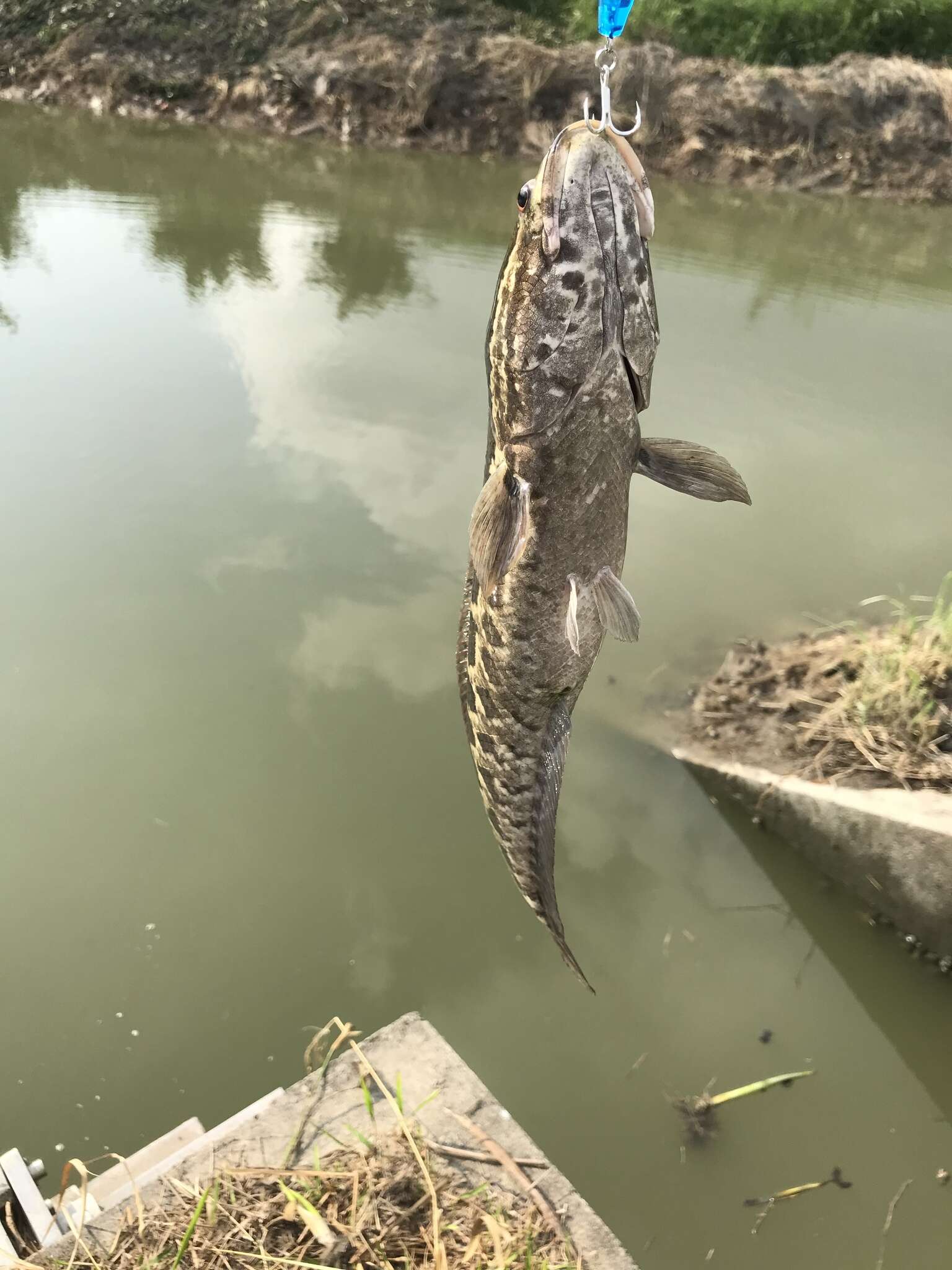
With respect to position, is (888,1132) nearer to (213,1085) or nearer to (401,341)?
(213,1085)

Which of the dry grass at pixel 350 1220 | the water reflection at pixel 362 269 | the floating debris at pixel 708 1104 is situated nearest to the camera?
the dry grass at pixel 350 1220

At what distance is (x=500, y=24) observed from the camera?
12531mm

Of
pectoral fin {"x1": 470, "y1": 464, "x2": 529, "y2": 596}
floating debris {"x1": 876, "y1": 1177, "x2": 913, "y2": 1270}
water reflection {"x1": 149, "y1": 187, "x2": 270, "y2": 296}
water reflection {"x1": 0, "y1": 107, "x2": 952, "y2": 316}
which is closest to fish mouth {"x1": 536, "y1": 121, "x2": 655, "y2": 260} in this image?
pectoral fin {"x1": 470, "y1": 464, "x2": 529, "y2": 596}

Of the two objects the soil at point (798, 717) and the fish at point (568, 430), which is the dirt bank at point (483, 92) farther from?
the fish at point (568, 430)

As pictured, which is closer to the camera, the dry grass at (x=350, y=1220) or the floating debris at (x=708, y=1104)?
the dry grass at (x=350, y=1220)

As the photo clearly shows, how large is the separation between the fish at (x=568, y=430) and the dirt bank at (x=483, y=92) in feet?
33.0

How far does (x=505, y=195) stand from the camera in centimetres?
947

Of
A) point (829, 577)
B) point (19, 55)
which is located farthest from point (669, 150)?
point (19, 55)

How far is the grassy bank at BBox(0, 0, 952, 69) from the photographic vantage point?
11867mm

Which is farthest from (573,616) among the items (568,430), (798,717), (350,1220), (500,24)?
(500,24)

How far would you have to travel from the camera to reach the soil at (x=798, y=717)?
9.93 feet

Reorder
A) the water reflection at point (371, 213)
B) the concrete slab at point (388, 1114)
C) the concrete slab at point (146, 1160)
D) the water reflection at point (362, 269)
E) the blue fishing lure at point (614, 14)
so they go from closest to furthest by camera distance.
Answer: the blue fishing lure at point (614, 14) < the concrete slab at point (388, 1114) < the concrete slab at point (146, 1160) < the water reflection at point (362, 269) < the water reflection at point (371, 213)

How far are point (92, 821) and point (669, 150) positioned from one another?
10372 millimetres

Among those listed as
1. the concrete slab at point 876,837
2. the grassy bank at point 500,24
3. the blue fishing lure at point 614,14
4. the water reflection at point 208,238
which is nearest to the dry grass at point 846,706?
the concrete slab at point 876,837
